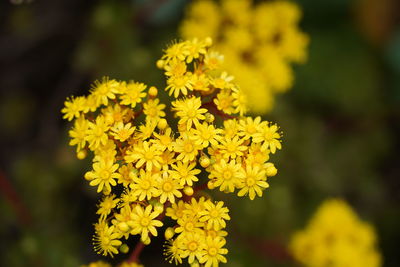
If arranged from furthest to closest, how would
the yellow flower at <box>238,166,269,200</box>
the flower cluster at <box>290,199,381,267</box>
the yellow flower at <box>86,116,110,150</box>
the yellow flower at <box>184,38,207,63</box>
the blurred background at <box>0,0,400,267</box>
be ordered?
the blurred background at <box>0,0,400,267</box> → the flower cluster at <box>290,199,381,267</box> → the yellow flower at <box>184,38,207,63</box> → the yellow flower at <box>86,116,110,150</box> → the yellow flower at <box>238,166,269,200</box>

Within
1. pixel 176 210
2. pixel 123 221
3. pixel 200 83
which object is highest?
pixel 200 83

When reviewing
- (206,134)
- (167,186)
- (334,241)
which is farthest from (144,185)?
(334,241)

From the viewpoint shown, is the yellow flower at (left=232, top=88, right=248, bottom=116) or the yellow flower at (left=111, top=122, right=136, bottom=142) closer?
the yellow flower at (left=111, top=122, right=136, bottom=142)

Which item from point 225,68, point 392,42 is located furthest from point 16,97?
point 392,42

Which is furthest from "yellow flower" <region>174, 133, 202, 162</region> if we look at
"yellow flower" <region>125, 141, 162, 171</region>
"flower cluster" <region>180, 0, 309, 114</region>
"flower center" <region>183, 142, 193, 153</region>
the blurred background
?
the blurred background

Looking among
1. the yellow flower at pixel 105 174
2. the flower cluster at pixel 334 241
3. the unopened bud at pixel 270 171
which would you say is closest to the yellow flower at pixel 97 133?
the yellow flower at pixel 105 174

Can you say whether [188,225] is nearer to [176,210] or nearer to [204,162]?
[176,210]

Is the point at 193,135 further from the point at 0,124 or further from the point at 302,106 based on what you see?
the point at 0,124

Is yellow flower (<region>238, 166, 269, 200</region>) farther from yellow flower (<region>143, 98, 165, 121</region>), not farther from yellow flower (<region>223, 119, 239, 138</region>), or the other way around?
yellow flower (<region>143, 98, 165, 121</region>)
